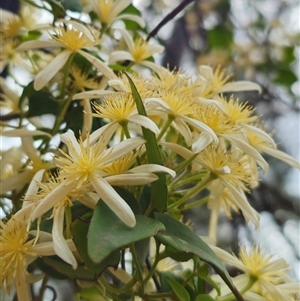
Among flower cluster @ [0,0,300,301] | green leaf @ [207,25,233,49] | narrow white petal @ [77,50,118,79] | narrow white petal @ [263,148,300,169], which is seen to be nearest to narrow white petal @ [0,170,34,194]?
flower cluster @ [0,0,300,301]

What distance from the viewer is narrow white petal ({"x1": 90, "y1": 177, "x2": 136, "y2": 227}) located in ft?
1.03

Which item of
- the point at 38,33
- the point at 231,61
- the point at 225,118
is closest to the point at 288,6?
the point at 231,61

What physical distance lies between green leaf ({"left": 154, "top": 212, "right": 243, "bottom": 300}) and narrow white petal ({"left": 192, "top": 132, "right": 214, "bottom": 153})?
5 cm

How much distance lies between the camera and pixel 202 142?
39 cm

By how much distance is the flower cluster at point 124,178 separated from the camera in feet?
1.13

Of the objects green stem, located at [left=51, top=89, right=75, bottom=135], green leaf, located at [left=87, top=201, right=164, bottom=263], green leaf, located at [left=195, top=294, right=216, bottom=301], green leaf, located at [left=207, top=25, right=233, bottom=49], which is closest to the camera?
green leaf, located at [left=87, top=201, right=164, bottom=263]

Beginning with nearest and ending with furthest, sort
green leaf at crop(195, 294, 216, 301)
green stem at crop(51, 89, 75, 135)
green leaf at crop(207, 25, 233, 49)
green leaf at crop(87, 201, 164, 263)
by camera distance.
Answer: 1. green leaf at crop(87, 201, 164, 263)
2. green leaf at crop(195, 294, 216, 301)
3. green stem at crop(51, 89, 75, 135)
4. green leaf at crop(207, 25, 233, 49)

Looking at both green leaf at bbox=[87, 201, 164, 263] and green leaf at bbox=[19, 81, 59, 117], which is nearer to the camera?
green leaf at bbox=[87, 201, 164, 263]

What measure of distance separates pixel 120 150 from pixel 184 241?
72 millimetres

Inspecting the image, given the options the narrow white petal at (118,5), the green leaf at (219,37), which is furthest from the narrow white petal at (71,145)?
the green leaf at (219,37)

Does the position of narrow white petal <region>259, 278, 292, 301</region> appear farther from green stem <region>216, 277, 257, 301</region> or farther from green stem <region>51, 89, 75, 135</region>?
green stem <region>51, 89, 75, 135</region>

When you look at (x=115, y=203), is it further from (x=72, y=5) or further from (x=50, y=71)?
A: (x=72, y=5)

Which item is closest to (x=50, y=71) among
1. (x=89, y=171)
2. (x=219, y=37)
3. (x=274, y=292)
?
(x=89, y=171)

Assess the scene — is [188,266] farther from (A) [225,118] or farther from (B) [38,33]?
(B) [38,33]
